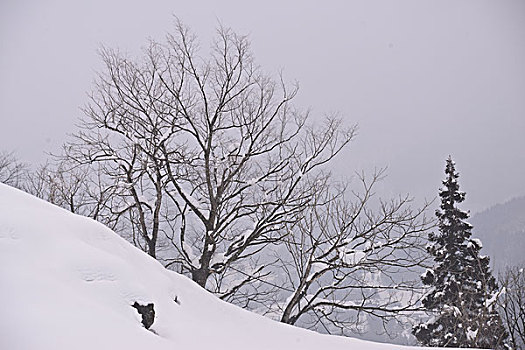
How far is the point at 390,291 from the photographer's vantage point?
10227mm

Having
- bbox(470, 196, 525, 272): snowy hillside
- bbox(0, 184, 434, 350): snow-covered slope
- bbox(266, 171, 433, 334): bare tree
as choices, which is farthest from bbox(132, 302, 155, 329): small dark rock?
bbox(470, 196, 525, 272): snowy hillside

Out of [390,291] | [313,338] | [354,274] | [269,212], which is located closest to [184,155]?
[269,212]

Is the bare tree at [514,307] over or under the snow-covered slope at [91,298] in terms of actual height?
over

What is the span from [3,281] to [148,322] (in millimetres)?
1129

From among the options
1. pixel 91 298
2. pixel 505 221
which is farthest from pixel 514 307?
pixel 505 221

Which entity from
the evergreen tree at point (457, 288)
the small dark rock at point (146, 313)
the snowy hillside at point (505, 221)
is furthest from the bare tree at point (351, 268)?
the snowy hillside at point (505, 221)

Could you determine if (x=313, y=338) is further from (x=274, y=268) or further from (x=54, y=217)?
(x=274, y=268)

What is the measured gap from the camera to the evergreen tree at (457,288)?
1045 centimetres

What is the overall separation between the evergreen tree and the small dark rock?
7931mm

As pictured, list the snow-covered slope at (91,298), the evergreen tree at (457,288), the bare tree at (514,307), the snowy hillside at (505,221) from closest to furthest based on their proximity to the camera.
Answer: the snow-covered slope at (91,298) → the bare tree at (514,307) → the evergreen tree at (457,288) → the snowy hillside at (505,221)

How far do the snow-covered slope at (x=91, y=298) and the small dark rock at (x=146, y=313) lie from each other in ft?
0.19

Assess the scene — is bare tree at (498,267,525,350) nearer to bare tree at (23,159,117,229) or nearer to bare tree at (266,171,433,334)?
bare tree at (266,171,433,334)

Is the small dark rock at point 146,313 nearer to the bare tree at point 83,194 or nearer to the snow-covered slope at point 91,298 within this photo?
the snow-covered slope at point 91,298

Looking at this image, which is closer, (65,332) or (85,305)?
(65,332)
